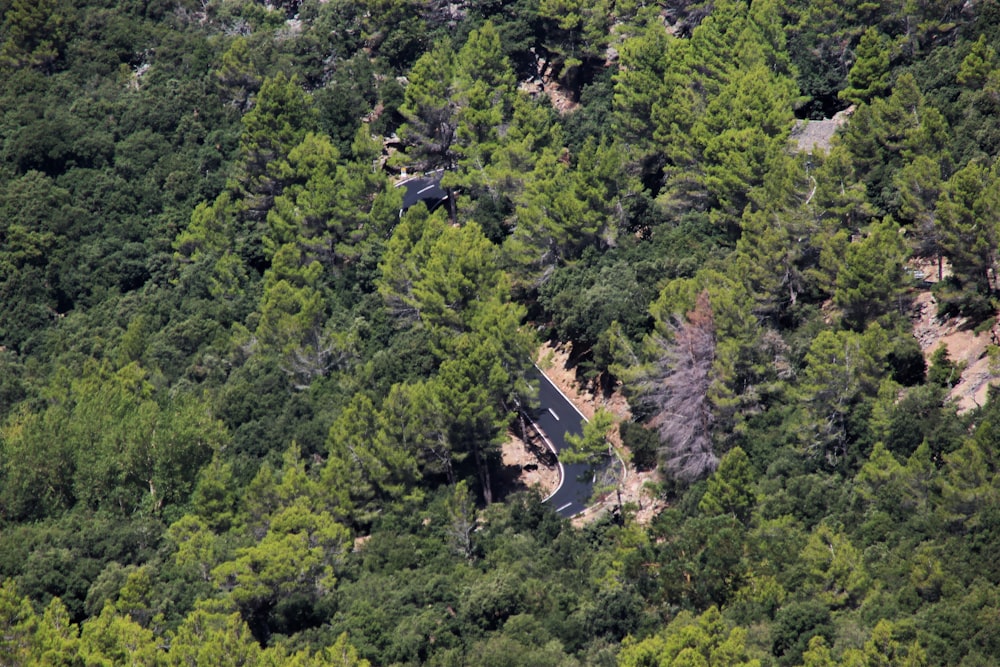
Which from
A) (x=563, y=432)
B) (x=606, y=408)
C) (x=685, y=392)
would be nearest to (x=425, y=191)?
(x=606, y=408)

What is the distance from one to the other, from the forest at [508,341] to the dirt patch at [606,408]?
3.04 feet

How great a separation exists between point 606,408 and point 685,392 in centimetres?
928

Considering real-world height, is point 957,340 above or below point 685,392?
above

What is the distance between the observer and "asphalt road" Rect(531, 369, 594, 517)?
83688 mm

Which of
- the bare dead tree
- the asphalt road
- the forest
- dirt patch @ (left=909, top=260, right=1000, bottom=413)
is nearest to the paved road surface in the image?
the forest

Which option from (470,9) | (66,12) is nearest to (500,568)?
(470,9)

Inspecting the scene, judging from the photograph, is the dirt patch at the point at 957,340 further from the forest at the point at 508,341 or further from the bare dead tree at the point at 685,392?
the bare dead tree at the point at 685,392

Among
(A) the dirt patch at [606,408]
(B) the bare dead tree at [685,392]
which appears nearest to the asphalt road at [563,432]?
(A) the dirt patch at [606,408]

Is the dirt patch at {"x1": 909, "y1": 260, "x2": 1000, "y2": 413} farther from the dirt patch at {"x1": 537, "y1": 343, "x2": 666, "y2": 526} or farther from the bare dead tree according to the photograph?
the dirt patch at {"x1": 537, "y1": 343, "x2": 666, "y2": 526}

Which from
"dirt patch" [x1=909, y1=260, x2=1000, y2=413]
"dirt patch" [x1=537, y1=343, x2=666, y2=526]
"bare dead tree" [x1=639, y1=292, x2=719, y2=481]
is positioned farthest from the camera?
"dirt patch" [x1=537, y1=343, x2=666, y2=526]

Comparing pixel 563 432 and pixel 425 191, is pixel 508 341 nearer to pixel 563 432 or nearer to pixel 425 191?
pixel 563 432

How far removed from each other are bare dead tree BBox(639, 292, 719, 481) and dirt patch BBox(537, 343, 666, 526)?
2.40m

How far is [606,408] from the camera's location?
3516 inches

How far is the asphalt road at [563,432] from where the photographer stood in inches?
3295
